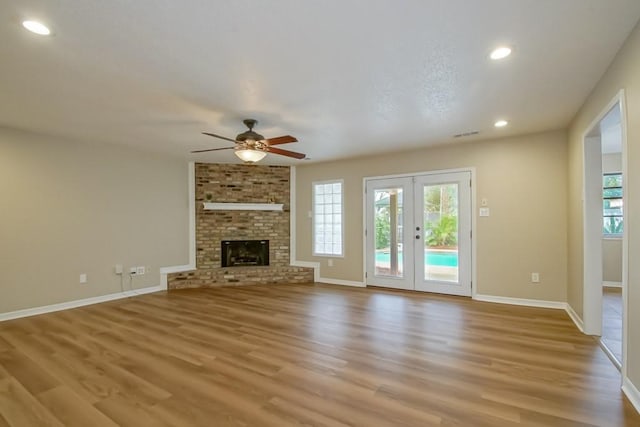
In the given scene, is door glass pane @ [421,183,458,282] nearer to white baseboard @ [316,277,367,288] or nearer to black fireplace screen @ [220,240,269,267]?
white baseboard @ [316,277,367,288]

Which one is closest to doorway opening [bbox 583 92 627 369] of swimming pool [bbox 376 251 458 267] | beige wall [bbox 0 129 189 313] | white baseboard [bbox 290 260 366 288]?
swimming pool [bbox 376 251 458 267]

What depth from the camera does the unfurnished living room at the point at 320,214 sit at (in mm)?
2010

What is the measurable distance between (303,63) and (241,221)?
454 centimetres

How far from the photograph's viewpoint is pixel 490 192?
4.74 m

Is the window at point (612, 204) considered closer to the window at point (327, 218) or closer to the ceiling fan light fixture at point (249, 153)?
the window at point (327, 218)

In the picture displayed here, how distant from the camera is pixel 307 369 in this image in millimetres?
2596

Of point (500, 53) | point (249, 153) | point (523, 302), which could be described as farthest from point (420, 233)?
point (500, 53)

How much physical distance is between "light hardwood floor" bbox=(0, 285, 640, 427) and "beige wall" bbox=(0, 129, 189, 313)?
1.94ft

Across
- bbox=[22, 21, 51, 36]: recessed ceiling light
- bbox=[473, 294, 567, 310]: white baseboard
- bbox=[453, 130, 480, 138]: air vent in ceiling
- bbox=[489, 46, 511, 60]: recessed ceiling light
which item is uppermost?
bbox=[489, 46, 511, 60]: recessed ceiling light

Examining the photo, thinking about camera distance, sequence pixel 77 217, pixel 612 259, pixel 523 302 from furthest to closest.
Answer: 1. pixel 612 259
2. pixel 77 217
3. pixel 523 302

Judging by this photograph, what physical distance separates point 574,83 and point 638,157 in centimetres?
116

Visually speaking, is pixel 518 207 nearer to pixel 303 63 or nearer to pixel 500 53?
pixel 500 53

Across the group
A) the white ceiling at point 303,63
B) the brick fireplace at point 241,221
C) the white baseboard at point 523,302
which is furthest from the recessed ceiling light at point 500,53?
the brick fireplace at point 241,221

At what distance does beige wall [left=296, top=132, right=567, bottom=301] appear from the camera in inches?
169
